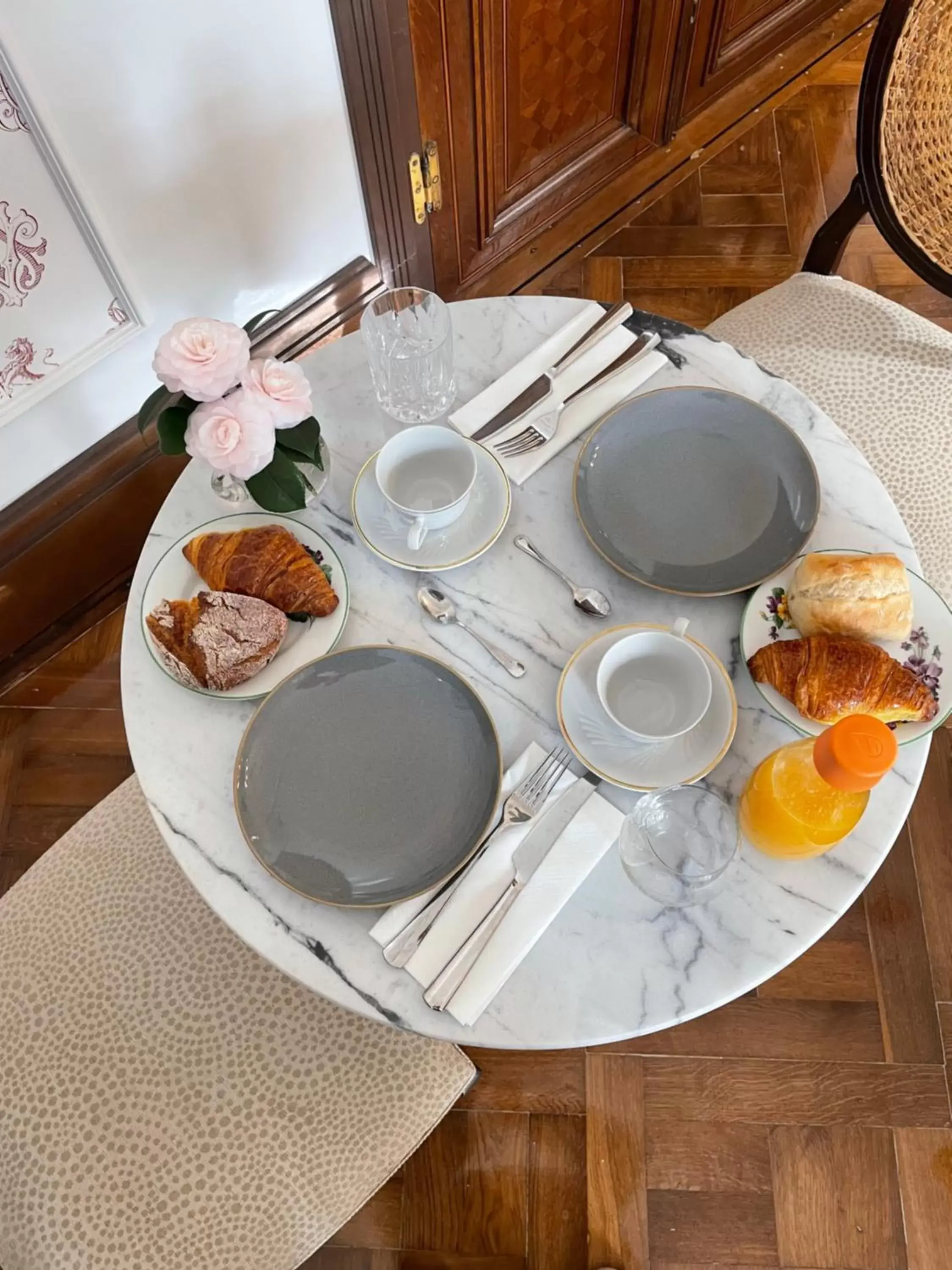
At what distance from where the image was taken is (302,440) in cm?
79

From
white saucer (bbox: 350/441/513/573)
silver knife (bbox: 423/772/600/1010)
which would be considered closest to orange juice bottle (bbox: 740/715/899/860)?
silver knife (bbox: 423/772/600/1010)

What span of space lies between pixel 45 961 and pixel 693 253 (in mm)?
1464

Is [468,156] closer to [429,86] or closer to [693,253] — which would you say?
[429,86]

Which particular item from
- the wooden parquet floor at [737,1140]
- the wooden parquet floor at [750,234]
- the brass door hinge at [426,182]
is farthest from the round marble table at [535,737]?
the wooden parquet floor at [750,234]

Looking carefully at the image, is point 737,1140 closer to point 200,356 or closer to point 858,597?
point 858,597

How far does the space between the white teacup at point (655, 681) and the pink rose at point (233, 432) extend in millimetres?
300

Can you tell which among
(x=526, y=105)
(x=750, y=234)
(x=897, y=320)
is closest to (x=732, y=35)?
(x=750, y=234)

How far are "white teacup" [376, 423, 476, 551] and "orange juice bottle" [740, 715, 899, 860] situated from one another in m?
0.31

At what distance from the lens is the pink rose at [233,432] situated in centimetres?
71

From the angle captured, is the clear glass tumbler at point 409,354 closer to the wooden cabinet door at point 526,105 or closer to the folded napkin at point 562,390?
the folded napkin at point 562,390

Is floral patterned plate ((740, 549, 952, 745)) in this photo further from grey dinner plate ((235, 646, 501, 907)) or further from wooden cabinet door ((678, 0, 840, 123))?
wooden cabinet door ((678, 0, 840, 123))

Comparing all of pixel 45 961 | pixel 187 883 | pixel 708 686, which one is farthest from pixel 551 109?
pixel 45 961

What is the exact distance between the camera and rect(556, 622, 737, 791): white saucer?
0.73 meters

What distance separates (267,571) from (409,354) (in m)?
0.24
